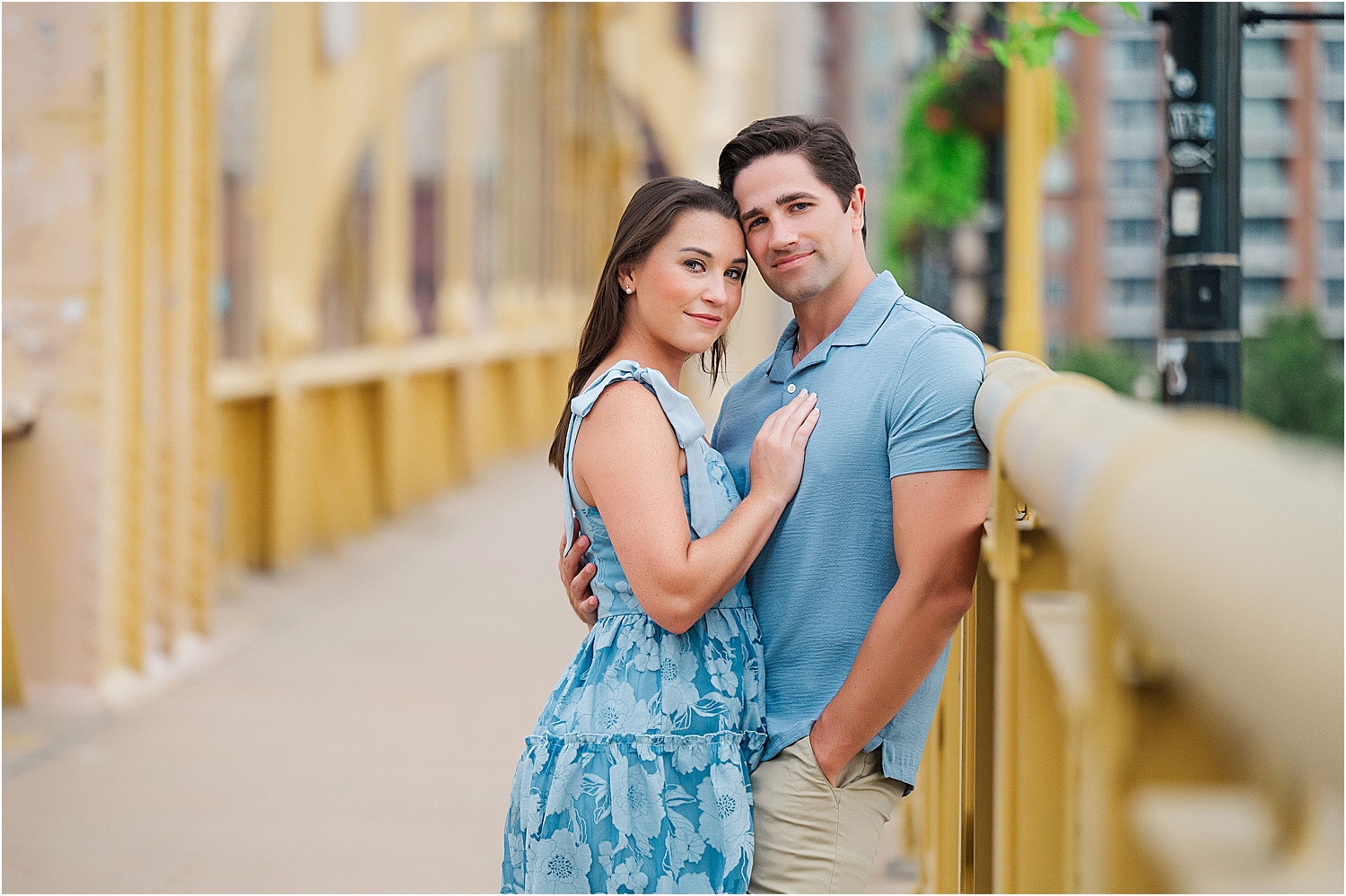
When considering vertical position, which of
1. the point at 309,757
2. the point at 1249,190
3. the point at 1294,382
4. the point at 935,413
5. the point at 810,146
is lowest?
the point at 309,757

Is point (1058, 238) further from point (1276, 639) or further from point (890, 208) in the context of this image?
point (1276, 639)

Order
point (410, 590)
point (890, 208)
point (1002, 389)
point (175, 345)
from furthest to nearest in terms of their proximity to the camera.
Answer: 1. point (890, 208)
2. point (410, 590)
3. point (175, 345)
4. point (1002, 389)

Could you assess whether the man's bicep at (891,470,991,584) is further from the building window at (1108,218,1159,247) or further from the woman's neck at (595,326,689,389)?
the building window at (1108,218,1159,247)

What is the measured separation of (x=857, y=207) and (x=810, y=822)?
3.07ft

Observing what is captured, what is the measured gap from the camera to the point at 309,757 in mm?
5227

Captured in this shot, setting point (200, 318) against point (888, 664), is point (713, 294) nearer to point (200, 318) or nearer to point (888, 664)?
point (888, 664)

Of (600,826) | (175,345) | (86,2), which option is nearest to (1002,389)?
(600,826)

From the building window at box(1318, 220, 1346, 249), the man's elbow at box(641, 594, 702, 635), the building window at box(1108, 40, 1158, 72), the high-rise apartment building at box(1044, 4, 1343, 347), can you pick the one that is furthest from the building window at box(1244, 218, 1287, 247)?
the man's elbow at box(641, 594, 702, 635)

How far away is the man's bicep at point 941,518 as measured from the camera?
2016mm

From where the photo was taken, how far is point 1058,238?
95500mm

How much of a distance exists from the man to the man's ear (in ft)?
0.06

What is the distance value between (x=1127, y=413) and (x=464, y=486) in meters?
12.8

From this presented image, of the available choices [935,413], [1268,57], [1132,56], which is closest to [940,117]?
[935,413]

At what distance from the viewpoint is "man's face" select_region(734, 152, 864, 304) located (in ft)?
7.48
